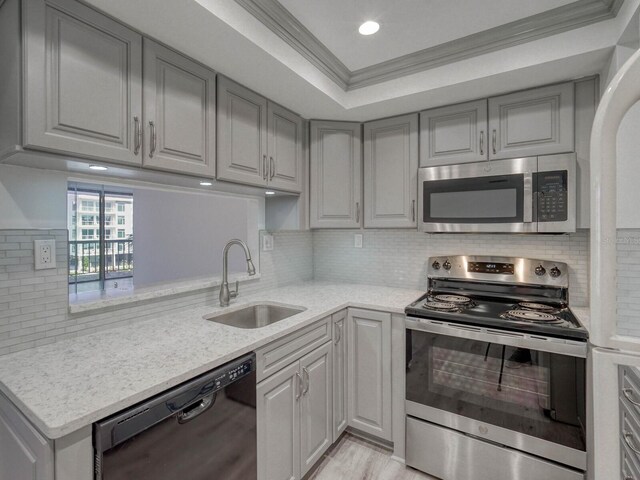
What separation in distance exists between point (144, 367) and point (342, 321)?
46.4 inches

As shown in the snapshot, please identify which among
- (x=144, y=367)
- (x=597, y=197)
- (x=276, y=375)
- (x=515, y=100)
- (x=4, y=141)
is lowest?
(x=276, y=375)

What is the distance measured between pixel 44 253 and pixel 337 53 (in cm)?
175

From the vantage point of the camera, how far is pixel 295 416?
165cm

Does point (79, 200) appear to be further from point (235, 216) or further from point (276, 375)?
point (276, 375)

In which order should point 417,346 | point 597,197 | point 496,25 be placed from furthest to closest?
point 417,346 < point 496,25 < point 597,197

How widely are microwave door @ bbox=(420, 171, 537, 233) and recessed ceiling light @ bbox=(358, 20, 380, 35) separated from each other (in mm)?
943

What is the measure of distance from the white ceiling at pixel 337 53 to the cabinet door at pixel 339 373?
1358 mm

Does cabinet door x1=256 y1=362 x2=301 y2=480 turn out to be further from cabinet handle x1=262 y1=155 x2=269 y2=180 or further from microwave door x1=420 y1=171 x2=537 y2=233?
microwave door x1=420 y1=171 x2=537 y2=233

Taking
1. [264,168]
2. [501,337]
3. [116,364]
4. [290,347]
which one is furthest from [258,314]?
[501,337]

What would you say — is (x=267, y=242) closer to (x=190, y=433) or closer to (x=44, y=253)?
(x=44, y=253)

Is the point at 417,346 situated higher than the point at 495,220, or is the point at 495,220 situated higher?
the point at 495,220

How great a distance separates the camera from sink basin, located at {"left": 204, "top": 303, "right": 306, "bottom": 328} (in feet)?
6.55

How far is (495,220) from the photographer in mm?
1984

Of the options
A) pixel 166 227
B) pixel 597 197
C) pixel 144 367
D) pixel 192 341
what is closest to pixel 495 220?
pixel 597 197
